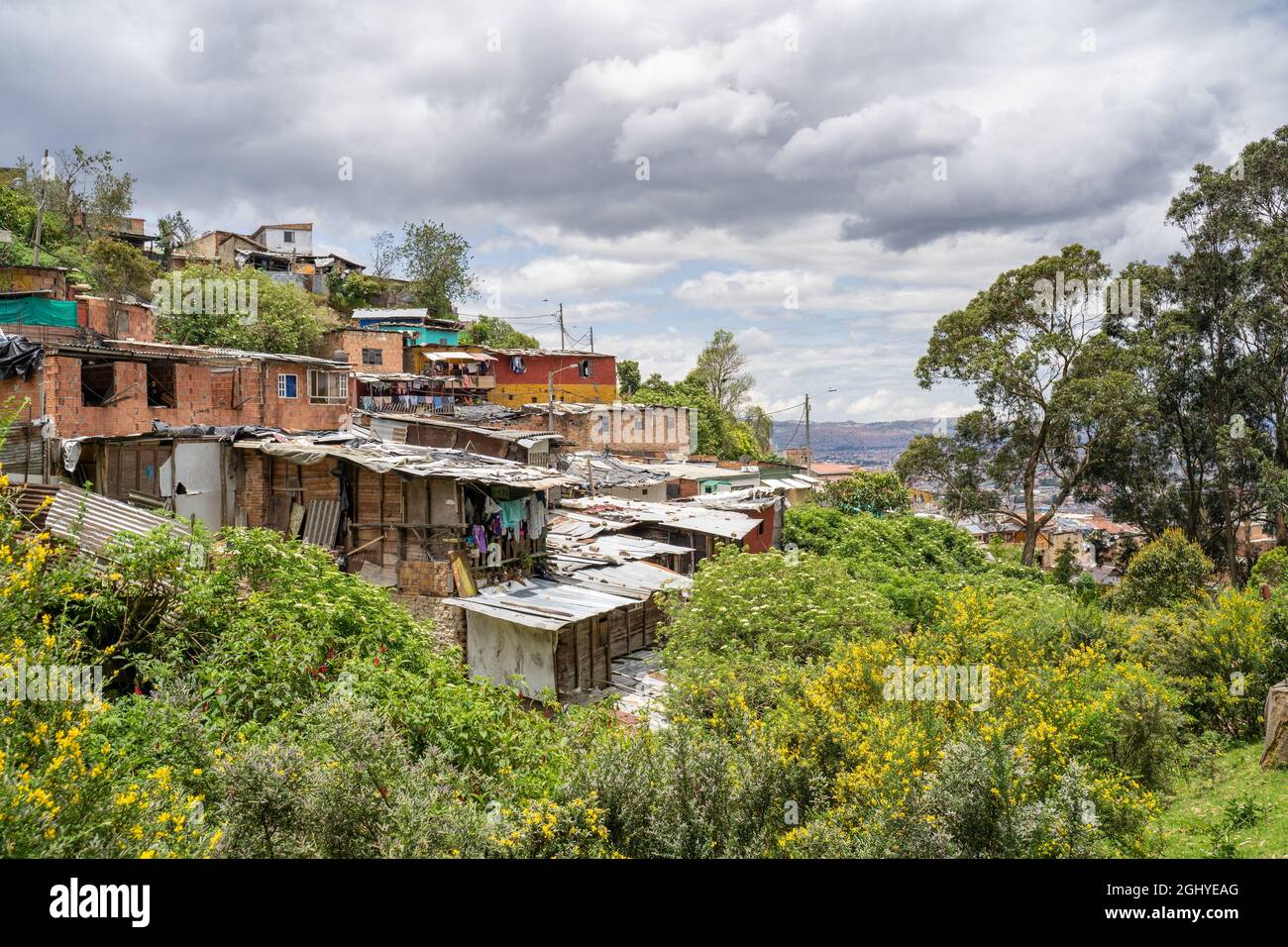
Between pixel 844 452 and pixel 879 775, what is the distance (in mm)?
175726

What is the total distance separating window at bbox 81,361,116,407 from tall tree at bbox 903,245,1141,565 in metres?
25.1

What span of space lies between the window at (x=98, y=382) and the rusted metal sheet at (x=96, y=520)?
519 cm

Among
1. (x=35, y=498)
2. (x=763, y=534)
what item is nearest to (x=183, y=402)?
(x=35, y=498)

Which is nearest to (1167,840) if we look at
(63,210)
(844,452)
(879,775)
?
(879,775)

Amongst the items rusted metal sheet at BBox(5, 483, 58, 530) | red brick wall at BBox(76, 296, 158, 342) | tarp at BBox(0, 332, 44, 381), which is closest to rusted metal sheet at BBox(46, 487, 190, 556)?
rusted metal sheet at BBox(5, 483, 58, 530)

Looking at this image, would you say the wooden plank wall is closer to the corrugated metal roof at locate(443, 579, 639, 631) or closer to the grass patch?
the corrugated metal roof at locate(443, 579, 639, 631)

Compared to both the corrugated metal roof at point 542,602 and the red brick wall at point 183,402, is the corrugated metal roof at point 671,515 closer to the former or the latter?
the corrugated metal roof at point 542,602

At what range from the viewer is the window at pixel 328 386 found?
2308 centimetres

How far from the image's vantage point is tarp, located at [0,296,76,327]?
874 inches

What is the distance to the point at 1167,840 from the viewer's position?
32.4ft

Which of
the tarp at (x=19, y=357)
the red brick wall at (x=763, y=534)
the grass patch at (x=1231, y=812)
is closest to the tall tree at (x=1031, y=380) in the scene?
the red brick wall at (x=763, y=534)
